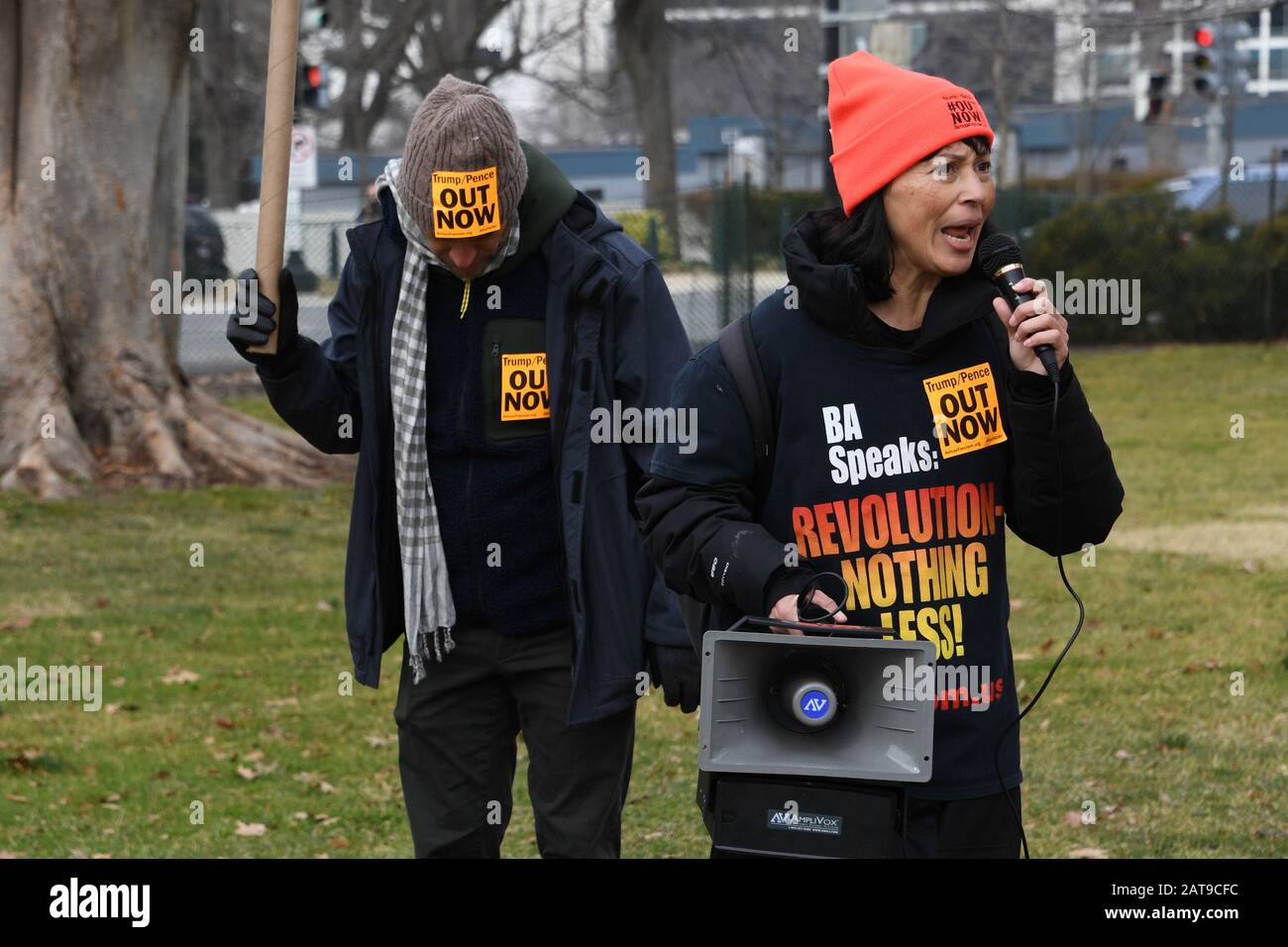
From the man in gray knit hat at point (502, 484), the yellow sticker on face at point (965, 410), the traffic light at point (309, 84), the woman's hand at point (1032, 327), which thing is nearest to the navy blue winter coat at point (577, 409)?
the man in gray knit hat at point (502, 484)

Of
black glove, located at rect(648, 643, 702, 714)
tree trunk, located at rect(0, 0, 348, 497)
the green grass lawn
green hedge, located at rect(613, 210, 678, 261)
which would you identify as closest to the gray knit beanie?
black glove, located at rect(648, 643, 702, 714)

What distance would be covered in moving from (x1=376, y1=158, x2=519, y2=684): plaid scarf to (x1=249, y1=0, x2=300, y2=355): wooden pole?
265 mm

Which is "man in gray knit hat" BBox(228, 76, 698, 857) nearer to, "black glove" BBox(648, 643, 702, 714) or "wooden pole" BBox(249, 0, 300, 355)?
"black glove" BBox(648, 643, 702, 714)

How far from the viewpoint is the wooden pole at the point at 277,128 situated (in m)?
3.82

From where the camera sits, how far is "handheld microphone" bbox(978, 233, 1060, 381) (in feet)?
9.73

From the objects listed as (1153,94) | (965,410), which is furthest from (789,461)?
(1153,94)

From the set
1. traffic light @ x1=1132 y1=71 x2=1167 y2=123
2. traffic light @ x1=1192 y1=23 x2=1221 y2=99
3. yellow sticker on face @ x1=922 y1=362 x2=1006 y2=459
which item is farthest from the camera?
traffic light @ x1=1132 y1=71 x2=1167 y2=123

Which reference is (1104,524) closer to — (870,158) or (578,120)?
(870,158)

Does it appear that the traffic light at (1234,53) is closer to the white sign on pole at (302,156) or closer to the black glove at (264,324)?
the white sign on pole at (302,156)

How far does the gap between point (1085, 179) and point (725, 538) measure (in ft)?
123

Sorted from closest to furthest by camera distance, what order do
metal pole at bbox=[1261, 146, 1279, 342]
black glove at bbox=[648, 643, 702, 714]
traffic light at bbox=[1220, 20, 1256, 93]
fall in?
1. black glove at bbox=[648, 643, 702, 714]
2. metal pole at bbox=[1261, 146, 1279, 342]
3. traffic light at bbox=[1220, 20, 1256, 93]

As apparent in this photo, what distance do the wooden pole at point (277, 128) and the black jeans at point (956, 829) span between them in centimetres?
179

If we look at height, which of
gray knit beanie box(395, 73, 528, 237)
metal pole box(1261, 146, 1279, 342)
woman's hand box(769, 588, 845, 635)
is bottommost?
woman's hand box(769, 588, 845, 635)

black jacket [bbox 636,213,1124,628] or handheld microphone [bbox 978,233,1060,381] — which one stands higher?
handheld microphone [bbox 978,233,1060,381]
